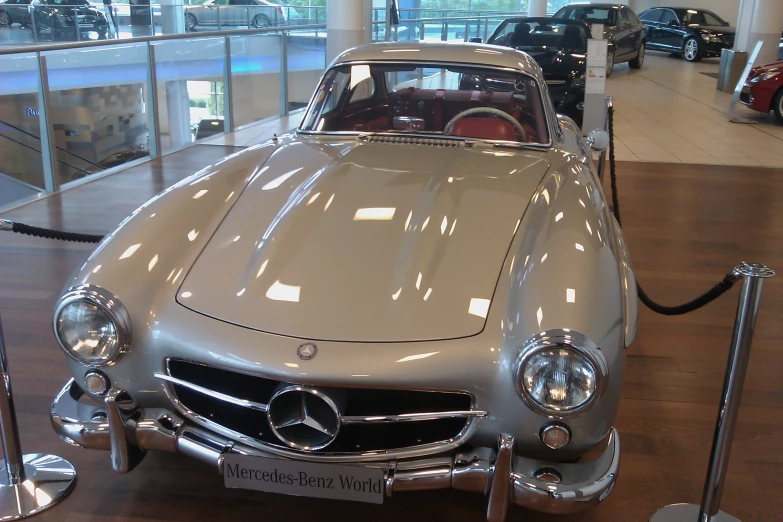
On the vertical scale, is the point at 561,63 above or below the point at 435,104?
below

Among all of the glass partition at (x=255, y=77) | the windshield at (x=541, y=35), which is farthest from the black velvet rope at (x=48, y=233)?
the windshield at (x=541, y=35)

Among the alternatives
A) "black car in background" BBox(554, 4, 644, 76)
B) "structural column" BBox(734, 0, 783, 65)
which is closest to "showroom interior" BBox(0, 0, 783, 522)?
"structural column" BBox(734, 0, 783, 65)

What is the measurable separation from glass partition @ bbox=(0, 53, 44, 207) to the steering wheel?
3975mm

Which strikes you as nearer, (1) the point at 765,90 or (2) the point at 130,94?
(2) the point at 130,94

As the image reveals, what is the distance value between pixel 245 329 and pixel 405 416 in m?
0.52

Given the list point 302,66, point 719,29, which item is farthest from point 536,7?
point 302,66

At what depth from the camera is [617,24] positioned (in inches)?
622

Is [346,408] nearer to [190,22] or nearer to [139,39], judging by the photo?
[139,39]

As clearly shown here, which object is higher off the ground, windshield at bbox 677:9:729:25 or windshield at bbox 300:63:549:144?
windshield at bbox 677:9:729:25

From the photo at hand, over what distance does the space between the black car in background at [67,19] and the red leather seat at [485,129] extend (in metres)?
10.5

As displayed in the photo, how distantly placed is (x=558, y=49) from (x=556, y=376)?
1012 cm

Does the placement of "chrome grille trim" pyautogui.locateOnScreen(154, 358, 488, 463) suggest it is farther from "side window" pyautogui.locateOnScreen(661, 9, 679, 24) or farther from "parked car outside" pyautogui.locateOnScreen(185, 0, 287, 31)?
"side window" pyautogui.locateOnScreen(661, 9, 679, 24)

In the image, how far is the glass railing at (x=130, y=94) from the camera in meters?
6.33

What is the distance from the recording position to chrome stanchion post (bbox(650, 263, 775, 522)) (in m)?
2.17
